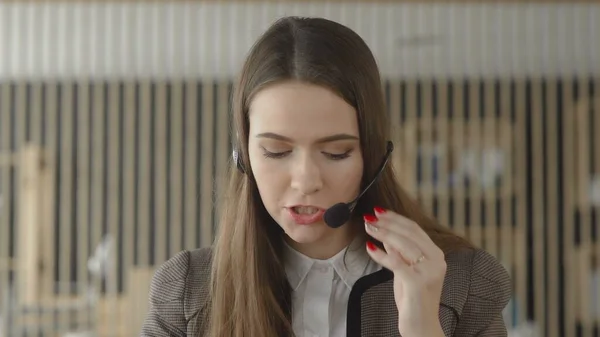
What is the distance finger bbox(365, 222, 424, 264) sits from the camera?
2.98 ft

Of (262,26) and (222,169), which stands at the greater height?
(262,26)

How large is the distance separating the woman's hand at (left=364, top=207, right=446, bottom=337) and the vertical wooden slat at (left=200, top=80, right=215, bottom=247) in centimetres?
565

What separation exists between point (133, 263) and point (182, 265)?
5.64 m

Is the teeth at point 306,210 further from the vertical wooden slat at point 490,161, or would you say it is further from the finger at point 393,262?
the vertical wooden slat at point 490,161

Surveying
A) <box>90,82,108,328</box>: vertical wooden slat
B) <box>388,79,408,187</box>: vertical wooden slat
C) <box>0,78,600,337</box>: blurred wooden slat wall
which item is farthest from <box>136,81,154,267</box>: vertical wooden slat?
<box>388,79,408,187</box>: vertical wooden slat

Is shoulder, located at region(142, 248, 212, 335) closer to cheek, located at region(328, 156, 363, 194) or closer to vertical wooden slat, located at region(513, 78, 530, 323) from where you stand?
cheek, located at region(328, 156, 363, 194)

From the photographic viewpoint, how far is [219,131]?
270 inches

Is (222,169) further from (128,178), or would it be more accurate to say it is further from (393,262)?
(393,262)

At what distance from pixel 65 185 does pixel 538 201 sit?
3.36 m

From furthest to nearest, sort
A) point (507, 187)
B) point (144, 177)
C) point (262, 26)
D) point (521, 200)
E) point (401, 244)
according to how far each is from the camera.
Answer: point (144, 177), point (521, 200), point (507, 187), point (262, 26), point (401, 244)

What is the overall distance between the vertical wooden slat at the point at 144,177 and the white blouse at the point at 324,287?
18.4ft

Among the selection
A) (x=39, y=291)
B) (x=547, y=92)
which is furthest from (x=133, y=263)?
(x=547, y=92)

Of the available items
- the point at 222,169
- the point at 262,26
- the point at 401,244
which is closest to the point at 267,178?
the point at 401,244

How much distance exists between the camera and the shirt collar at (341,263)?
105 centimetres
